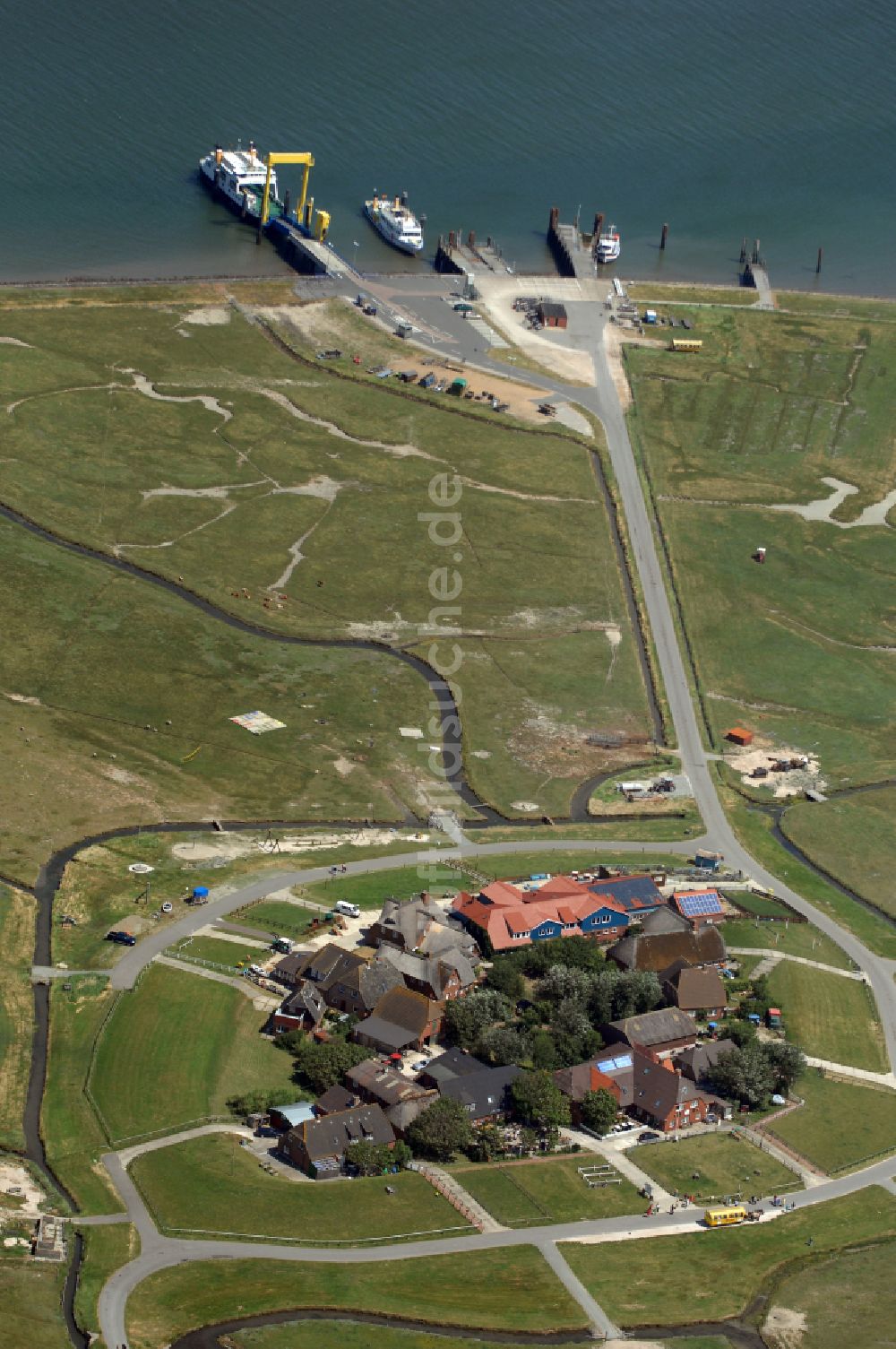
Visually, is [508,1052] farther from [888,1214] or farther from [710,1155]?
Result: [888,1214]

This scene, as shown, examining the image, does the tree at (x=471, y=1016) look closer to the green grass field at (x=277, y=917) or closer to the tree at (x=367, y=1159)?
the tree at (x=367, y=1159)

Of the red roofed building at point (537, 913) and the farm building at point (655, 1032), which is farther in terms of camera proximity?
the red roofed building at point (537, 913)

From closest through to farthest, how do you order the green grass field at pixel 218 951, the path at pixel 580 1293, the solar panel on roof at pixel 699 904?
the path at pixel 580 1293, the green grass field at pixel 218 951, the solar panel on roof at pixel 699 904

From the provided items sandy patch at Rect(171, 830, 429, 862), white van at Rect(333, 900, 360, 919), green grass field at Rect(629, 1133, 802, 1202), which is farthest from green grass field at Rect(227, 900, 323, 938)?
green grass field at Rect(629, 1133, 802, 1202)

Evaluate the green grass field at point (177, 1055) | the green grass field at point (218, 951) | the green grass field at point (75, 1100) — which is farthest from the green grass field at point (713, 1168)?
the green grass field at point (75, 1100)

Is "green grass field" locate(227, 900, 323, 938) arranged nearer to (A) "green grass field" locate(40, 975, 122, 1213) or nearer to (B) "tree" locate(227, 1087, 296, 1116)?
(A) "green grass field" locate(40, 975, 122, 1213)

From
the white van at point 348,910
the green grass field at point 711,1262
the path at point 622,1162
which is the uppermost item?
the white van at point 348,910

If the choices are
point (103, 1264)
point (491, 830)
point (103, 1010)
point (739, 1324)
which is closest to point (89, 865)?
point (103, 1010)

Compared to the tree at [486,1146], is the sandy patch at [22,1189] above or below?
below
